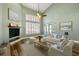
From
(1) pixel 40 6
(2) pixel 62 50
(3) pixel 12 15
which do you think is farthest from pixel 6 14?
(2) pixel 62 50

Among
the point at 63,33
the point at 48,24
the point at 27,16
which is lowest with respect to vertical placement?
the point at 63,33

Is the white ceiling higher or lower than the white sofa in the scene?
higher

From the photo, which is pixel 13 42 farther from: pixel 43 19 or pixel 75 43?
pixel 75 43

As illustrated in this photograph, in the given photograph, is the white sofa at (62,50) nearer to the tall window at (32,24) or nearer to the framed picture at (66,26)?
the framed picture at (66,26)

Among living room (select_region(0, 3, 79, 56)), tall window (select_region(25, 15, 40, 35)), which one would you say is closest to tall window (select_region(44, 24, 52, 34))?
living room (select_region(0, 3, 79, 56))

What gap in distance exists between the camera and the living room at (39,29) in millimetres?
2140

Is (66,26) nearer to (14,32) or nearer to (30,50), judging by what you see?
(30,50)

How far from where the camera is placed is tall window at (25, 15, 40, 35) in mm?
2215

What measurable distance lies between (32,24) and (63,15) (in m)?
0.59

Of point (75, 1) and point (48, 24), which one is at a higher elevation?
point (75, 1)

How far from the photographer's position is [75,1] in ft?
7.08

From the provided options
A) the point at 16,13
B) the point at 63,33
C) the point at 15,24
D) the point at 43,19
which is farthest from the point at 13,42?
the point at 63,33

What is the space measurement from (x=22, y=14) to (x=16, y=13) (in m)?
0.11

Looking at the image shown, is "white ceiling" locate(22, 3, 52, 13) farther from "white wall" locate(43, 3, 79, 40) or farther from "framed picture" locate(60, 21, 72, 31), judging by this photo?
"framed picture" locate(60, 21, 72, 31)
